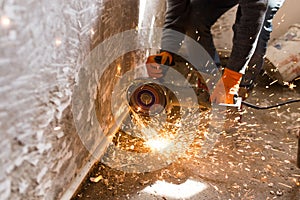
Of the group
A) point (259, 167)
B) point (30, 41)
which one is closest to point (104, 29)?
point (30, 41)

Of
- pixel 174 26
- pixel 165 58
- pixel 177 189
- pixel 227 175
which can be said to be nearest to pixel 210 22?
pixel 174 26

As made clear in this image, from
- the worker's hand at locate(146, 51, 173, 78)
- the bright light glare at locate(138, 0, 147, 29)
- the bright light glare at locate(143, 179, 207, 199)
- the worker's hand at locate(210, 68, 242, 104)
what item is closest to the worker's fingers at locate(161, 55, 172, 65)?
the worker's hand at locate(146, 51, 173, 78)

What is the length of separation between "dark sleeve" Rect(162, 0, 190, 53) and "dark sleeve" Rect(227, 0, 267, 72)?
31 cm

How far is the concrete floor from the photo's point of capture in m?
1.26

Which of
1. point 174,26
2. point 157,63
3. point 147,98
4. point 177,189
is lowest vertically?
point 177,189

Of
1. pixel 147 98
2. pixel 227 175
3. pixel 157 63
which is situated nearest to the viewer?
pixel 227 175

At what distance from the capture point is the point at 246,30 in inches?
57.6

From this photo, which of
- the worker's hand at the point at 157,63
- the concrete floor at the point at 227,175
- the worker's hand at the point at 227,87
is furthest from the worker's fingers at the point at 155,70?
the concrete floor at the point at 227,175

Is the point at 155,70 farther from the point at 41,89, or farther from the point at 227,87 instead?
the point at 41,89

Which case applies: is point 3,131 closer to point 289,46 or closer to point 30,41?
point 30,41

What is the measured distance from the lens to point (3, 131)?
27.3 inches

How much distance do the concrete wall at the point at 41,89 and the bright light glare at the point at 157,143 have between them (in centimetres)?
44

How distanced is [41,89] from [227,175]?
865mm

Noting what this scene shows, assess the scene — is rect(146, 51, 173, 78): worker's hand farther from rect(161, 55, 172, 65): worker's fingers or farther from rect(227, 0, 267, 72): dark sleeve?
rect(227, 0, 267, 72): dark sleeve
